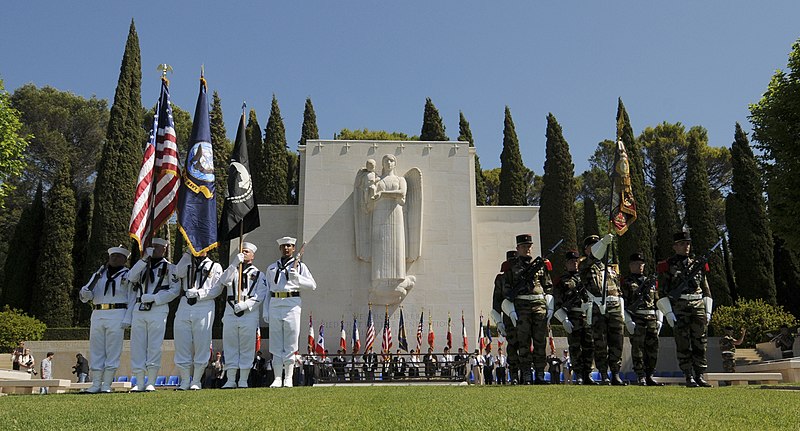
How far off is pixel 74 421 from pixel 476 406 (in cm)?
316

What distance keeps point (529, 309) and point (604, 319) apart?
1386 millimetres

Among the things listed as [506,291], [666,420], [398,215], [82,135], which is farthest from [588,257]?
[82,135]

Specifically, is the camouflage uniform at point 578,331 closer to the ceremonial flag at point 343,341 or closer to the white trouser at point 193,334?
the white trouser at point 193,334

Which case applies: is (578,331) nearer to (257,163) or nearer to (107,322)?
(107,322)

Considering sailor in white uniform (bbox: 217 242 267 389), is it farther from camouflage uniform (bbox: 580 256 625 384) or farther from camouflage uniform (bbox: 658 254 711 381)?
camouflage uniform (bbox: 658 254 711 381)

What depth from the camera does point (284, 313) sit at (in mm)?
10203

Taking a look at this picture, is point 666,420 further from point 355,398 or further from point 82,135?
point 82,135

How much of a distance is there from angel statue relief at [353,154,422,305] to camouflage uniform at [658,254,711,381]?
42.3 ft

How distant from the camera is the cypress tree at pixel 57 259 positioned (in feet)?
87.7

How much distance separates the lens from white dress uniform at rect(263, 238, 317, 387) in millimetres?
10195

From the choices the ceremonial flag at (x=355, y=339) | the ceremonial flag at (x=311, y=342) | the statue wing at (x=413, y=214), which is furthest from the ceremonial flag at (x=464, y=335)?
the ceremonial flag at (x=311, y=342)

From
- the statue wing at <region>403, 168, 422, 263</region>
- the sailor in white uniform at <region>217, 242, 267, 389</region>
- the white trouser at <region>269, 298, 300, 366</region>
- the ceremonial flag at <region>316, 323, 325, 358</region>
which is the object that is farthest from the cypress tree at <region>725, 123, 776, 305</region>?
the sailor in white uniform at <region>217, 242, 267, 389</region>

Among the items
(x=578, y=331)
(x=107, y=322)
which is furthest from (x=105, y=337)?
(x=578, y=331)

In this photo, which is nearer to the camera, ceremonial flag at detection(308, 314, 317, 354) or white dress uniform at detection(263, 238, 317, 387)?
white dress uniform at detection(263, 238, 317, 387)
